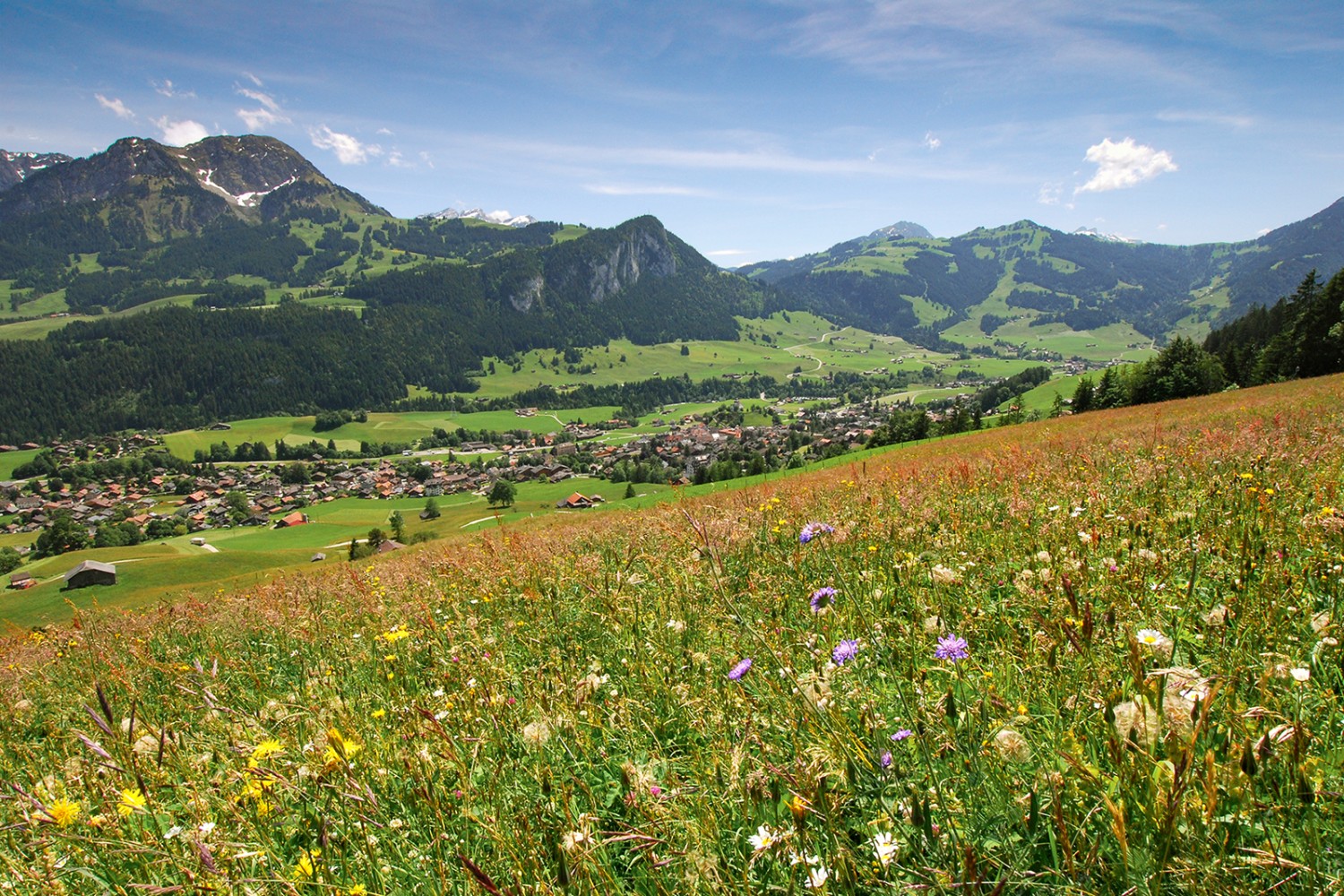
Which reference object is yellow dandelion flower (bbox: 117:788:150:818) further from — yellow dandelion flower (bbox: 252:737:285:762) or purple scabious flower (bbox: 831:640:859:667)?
purple scabious flower (bbox: 831:640:859:667)

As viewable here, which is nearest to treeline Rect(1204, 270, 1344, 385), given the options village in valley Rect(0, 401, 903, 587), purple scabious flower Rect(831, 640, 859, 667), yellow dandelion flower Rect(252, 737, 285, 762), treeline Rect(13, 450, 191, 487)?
village in valley Rect(0, 401, 903, 587)

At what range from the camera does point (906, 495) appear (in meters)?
6.48

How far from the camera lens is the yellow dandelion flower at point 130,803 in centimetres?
181

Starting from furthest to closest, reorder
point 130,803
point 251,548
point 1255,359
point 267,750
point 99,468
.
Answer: point 99,468, point 251,548, point 1255,359, point 267,750, point 130,803

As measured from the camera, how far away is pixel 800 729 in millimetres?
2309

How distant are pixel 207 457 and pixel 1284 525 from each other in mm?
214946

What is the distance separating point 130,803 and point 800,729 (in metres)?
2.31

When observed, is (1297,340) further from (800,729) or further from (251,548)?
(251,548)

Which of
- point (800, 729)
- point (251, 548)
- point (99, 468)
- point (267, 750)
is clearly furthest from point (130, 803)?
point (99, 468)

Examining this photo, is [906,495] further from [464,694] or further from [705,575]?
[464,694]

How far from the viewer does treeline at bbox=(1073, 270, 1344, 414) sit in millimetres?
47469

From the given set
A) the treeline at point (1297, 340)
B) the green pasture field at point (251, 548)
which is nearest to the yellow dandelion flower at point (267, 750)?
the green pasture field at point (251, 548)

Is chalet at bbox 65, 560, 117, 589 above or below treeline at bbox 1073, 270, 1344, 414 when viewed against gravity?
below

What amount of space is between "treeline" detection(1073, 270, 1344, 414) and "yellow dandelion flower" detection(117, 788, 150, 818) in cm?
6415
